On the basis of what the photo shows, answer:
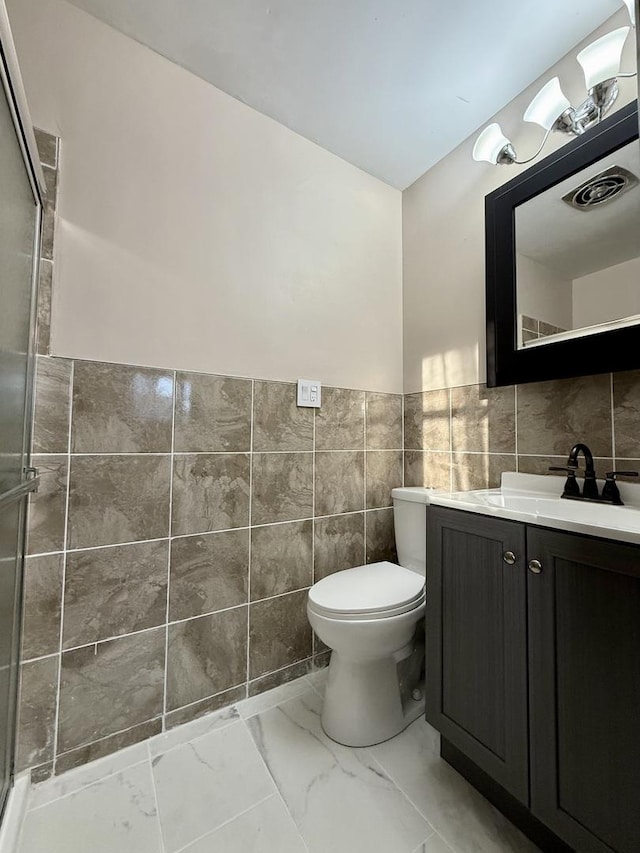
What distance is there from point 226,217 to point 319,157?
0.60 m

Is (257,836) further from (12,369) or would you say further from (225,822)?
(12,369)

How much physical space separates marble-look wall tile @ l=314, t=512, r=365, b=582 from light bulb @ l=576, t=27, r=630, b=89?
5.46ft

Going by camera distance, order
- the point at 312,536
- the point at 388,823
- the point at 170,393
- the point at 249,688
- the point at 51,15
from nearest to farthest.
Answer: the point at 388,823
the point at 51,15
the point at 170,393
the point at 249,688
the point at 312,536

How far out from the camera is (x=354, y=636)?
112 centimetres

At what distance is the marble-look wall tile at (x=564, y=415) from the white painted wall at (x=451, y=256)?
0.76 ft

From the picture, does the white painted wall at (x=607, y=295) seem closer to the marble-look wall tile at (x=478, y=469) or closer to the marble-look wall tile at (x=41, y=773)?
the marble-look wall tile at (x=478, y=469)

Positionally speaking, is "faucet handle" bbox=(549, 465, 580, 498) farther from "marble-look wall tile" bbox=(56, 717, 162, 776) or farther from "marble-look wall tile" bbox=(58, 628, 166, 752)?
"marble-look wall tile" bbox=(56, 717, 162, 776)

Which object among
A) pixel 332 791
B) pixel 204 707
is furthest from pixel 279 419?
pixel 332 791

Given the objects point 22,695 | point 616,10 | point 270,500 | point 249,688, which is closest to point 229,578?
point 270,500

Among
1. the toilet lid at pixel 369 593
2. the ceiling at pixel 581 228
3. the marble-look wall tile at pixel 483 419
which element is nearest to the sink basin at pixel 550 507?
the marble-look wall tile at pixel 483 419

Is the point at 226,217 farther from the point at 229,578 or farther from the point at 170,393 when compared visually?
the point at 229,578

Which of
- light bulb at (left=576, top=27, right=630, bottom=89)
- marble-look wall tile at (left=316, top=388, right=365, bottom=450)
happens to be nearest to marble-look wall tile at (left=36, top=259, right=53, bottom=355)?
marble-look wall tile at (left=316, top=388, right=365, bottom=450)

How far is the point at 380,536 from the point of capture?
5.68ft

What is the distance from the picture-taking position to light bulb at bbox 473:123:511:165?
1337 mm
